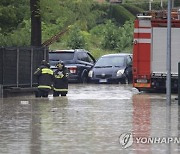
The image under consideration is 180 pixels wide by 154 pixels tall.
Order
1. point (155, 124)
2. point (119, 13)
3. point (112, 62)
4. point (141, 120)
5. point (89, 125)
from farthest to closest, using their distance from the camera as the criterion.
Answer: point (119, 13) → point (112, 62) → point (141, 120) → point (155, 124) → point (89, 125)

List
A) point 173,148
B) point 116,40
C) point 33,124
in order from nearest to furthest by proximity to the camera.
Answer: point 173,148
point 33,124
point 116,40

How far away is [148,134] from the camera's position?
15.9m

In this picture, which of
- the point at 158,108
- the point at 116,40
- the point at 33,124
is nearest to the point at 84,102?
the point at 158,108

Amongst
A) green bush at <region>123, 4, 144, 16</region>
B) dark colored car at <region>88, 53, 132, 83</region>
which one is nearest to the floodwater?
dark colored car at <region>88, 53, 132, 83</region>

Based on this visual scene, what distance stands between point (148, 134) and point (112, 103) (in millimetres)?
8816

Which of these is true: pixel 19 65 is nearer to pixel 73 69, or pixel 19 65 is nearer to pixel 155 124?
pixel 73 69

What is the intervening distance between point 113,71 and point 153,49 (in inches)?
273

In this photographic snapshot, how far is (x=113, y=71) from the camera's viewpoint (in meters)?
36.5

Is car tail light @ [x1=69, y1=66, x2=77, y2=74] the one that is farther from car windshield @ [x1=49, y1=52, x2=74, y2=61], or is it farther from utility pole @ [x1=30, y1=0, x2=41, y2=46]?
utility pole @ [x1=30, y1=0, x2=41, y2=46]

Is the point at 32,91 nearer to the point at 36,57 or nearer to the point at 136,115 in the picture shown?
the point at 36,57

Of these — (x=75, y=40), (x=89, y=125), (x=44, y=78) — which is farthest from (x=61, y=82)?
(x=75, y=40)

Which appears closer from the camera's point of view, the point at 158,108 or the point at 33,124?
the point at 33,124

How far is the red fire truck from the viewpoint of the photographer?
29.4 m

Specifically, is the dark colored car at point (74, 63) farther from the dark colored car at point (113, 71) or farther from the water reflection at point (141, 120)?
the water reflection at point (141, 120)
